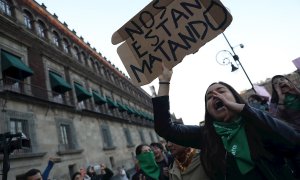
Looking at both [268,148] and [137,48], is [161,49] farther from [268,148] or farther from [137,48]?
[268,148]

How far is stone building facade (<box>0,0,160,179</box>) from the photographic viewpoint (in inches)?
479

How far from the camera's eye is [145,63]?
2410mm

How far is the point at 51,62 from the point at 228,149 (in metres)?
17.2

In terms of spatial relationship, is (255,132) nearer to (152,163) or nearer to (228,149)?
(228,149)

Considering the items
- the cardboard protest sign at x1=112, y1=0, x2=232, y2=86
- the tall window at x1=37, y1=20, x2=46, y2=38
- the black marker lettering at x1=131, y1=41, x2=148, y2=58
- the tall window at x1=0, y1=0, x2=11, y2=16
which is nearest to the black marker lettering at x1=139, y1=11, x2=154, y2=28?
the cardboard protest sign at x1=112, y1=0, x2=232, y2=86

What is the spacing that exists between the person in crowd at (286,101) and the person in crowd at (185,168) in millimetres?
1280

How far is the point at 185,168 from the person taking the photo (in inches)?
99.1

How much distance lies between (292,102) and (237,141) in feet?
6.79

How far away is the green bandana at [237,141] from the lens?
1.54 metres

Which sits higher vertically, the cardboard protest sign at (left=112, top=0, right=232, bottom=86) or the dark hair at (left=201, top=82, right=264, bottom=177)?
the cardboard protest sign at (left=112, top=0, right=232, bottom=86)

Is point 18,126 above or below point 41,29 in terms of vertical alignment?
below

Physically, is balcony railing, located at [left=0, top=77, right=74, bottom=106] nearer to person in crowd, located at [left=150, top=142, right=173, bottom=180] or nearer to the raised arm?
person in crowd, located at [left=150, top=142, right=173, bottom=180]

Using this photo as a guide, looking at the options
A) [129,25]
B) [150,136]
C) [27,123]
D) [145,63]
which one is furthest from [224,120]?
[150,136]

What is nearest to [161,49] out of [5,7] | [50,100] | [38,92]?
[38,92]
